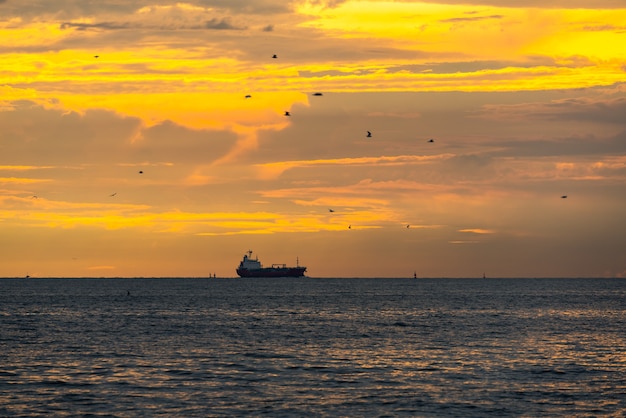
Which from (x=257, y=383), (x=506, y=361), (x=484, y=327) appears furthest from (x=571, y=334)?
(x=257, y=383)

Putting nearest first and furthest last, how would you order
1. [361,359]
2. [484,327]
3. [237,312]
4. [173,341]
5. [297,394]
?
[297,394], [361,359], [173,341], [484,327], [237,312]

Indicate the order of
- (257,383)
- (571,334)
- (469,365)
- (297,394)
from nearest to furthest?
(297,394), (257,383), (469,365), (571,334)

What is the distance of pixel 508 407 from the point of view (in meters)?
53.3

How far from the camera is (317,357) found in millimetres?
78062

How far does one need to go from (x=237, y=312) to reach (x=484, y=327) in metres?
54.6

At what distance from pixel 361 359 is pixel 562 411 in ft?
Answer: 87.7

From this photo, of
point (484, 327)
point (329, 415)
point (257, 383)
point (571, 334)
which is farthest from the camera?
point (484, 327)

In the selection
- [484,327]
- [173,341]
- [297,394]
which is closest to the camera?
[297,394]

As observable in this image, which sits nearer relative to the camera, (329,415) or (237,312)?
(329,415)

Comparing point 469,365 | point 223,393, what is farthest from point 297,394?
point 469,365

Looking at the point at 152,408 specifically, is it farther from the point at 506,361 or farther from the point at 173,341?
the point at 173,341

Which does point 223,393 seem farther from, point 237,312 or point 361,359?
point 237,312

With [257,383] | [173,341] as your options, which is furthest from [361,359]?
[173,341]

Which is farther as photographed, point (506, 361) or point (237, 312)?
point (237, 312)
